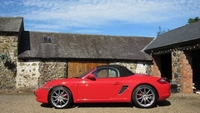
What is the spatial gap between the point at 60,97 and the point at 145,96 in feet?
8.03

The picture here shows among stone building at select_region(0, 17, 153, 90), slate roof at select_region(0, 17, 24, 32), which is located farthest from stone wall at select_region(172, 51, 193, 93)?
slate roof at select_region(0, 17, 24, 32)

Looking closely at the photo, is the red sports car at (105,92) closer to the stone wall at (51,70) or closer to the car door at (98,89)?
the car door at (98,89)

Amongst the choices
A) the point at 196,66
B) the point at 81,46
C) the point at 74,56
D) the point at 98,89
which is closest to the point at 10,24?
the point at 74,56

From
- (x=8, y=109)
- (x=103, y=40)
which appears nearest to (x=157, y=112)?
(x=8, y=109)

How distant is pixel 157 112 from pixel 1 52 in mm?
10390

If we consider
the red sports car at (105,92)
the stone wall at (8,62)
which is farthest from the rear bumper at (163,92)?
the stone wall at (8,62)

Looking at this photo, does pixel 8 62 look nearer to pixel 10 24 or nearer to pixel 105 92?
pixel 10 24

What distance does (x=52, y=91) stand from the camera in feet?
22.0

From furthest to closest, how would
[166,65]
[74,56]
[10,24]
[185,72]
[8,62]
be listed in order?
[166,65] → [74,56] → [10,24] → [8,62] → [185,72]

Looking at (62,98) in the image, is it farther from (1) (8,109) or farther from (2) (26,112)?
(1) (8,109)

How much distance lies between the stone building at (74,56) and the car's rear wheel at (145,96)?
5388mm

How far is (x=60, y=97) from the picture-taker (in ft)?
22.0

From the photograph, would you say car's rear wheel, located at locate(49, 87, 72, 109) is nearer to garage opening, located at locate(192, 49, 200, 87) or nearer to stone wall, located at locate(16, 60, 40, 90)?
stone wall, located at locate(16, 60, 40, 90)

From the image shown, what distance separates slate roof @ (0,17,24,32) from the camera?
13.4 metres
